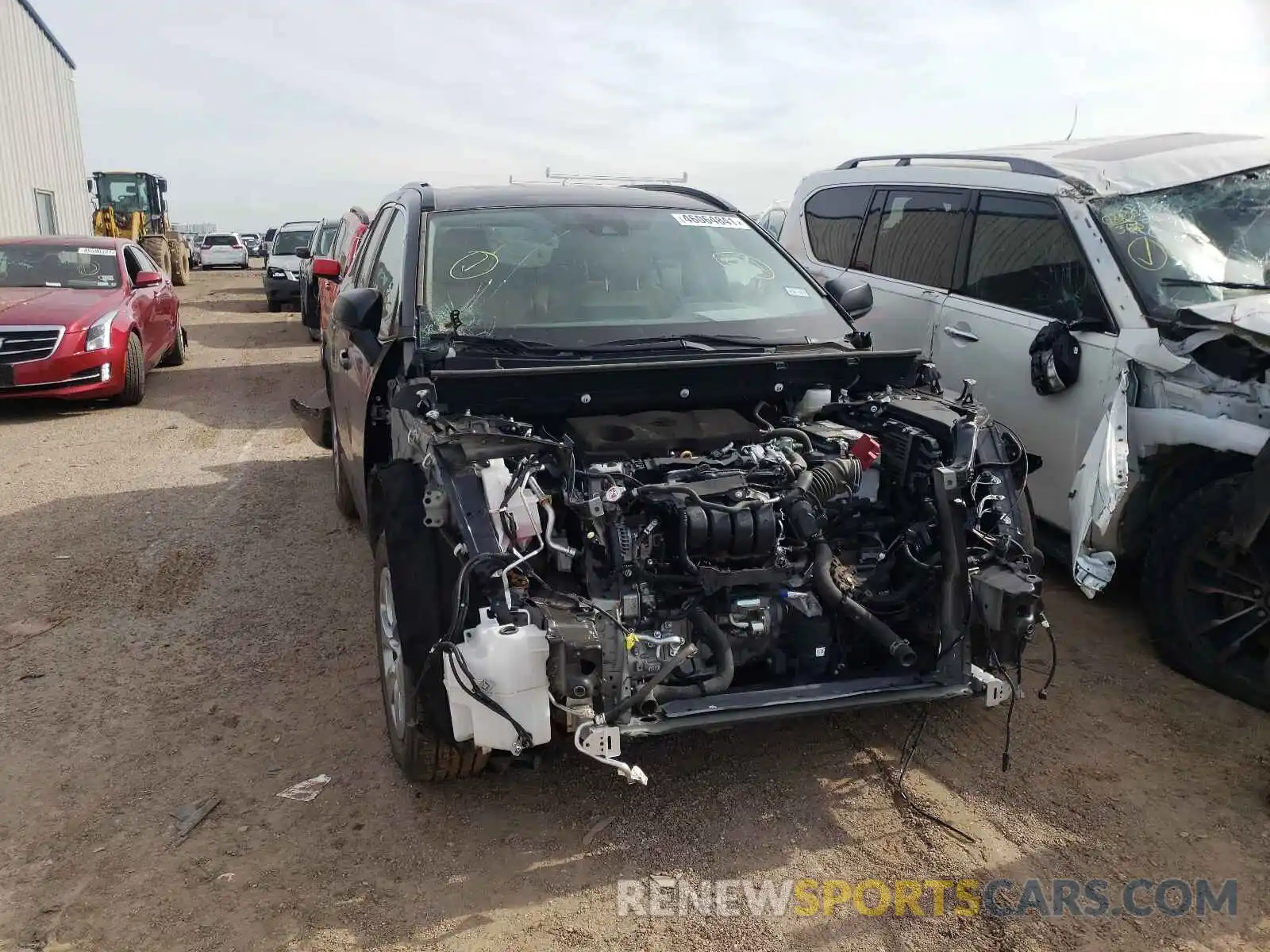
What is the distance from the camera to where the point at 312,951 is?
2.62 m

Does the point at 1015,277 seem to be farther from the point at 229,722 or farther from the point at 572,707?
the point at 229,722

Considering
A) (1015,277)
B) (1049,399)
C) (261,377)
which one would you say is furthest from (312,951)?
(261,377)

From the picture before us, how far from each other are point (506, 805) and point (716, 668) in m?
0.88

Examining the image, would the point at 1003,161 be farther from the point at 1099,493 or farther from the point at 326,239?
the point at 326,239

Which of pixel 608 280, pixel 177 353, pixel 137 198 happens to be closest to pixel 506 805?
pixel 608 280

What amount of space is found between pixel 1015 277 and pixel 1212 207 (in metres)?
0.97

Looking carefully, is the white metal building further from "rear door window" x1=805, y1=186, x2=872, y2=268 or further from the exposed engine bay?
the exposed engine bay

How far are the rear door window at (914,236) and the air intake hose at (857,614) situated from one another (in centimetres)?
319

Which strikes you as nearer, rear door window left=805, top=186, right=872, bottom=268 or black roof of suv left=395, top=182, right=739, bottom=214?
black roof of suv left=395, top=182, right=739, bottom=214

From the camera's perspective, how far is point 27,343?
8.77 m

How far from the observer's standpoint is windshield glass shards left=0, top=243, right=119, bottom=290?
991 centimetres

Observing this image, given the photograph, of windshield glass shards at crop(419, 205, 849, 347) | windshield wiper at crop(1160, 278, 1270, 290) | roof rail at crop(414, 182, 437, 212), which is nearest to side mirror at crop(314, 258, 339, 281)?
roof rail at crop(414, 182, 437, 212)

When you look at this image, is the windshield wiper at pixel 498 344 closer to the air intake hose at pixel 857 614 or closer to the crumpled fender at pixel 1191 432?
the air intake hose at pixel 857 614

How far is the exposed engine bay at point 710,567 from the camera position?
2795mm
